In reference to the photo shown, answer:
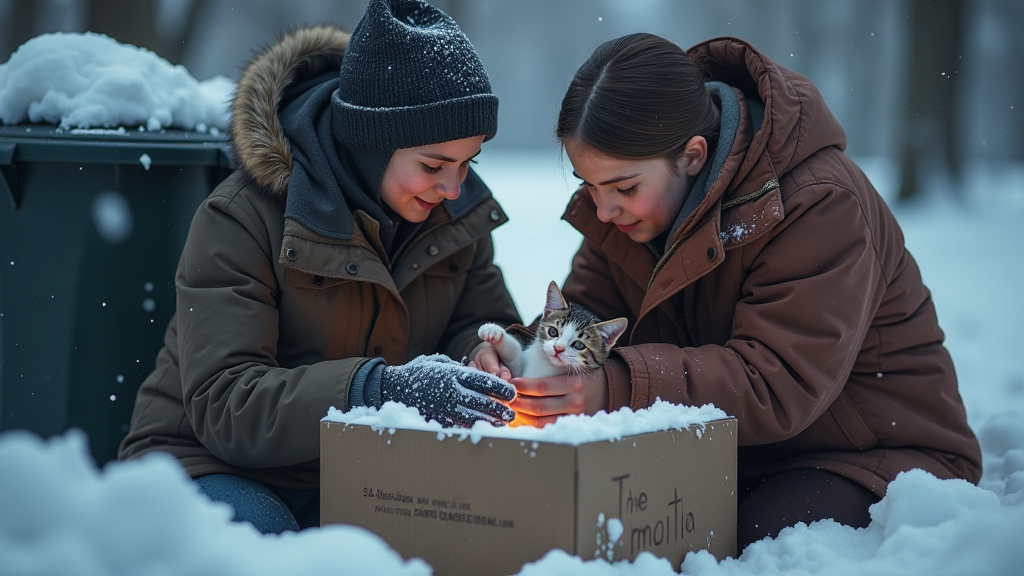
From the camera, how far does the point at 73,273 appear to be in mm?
2787

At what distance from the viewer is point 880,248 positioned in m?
2.46

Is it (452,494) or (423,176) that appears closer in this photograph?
(452,494)

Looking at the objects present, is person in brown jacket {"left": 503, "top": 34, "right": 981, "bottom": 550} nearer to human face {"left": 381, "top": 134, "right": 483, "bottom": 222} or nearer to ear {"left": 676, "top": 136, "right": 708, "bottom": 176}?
ear {"left": 676, "top": 136, "right": 708, "bottom": 176}

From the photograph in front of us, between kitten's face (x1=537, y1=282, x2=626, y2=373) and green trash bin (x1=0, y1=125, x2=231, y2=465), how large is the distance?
1.40 meters

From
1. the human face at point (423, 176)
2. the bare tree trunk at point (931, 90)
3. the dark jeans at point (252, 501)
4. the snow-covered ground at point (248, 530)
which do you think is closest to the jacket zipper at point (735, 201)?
the snow-covered ground at point (248, 530)

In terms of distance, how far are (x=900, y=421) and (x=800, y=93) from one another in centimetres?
99

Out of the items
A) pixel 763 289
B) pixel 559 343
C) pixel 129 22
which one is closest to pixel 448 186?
pixel 559 343

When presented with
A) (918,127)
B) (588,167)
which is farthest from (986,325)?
(588,167)

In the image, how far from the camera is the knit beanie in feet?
8.15

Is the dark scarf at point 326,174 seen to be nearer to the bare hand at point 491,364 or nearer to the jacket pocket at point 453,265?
the jacket pocket at point 453,265


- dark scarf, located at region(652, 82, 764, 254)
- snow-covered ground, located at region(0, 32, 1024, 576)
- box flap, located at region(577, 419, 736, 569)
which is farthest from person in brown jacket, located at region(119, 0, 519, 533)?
dark scarf, located at region(652, 82, 764, 254)

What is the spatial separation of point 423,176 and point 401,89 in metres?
0.26

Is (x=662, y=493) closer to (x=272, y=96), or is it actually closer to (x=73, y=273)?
(x=272, y=96)

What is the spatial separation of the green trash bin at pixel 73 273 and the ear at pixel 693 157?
63.7 inches
